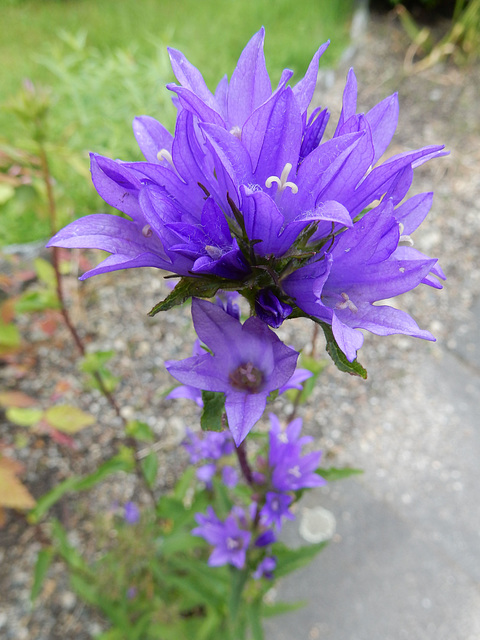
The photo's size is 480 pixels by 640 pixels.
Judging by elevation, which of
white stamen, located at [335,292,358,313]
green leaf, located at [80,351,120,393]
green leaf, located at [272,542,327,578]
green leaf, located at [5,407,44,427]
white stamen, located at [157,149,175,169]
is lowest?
green leaf, located at [272,542,327,578]

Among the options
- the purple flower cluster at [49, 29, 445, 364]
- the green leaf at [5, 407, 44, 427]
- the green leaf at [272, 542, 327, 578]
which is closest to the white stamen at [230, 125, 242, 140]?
the purple flower cluster at [49, 29, 445, 364]

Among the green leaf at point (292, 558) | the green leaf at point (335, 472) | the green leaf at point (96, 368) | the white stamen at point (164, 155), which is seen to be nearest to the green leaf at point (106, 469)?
the green leaf at point (96, 368)

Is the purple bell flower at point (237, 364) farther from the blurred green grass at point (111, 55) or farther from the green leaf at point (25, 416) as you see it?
the green leaf at point (25, 416)

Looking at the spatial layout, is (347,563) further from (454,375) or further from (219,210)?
(219,210)

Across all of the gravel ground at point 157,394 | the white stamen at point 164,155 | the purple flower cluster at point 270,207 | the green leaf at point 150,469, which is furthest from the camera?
the gravel ground at point 157,394

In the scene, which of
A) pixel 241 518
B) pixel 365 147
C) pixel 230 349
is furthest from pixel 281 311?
pixel 241 518

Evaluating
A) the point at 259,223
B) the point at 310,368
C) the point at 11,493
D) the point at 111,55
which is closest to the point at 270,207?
the point at 259,223

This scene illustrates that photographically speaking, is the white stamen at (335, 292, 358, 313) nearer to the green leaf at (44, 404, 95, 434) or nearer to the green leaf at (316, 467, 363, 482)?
the green leaf at (316, 467, 363, 482)
